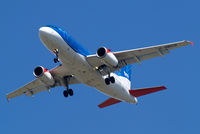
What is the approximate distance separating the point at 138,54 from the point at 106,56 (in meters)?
3.37

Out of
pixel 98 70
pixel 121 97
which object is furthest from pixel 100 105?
pixel 98 70

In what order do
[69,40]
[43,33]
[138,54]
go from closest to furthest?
[43,33]
[69,40]
[138,54]

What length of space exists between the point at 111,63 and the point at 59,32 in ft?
18.4

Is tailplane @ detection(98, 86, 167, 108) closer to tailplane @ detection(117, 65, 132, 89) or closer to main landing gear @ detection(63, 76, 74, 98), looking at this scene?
tailplane @ detection(117, 65, 132, 89)

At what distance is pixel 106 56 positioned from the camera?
3566 cm

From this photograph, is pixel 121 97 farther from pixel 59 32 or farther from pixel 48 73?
pixel 59 32

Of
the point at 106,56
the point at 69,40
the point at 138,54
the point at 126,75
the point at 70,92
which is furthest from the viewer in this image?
the point at 126,75

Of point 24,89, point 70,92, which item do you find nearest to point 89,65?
point 70,92

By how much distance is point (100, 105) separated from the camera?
143 feet

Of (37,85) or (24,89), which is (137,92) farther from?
(24,89)

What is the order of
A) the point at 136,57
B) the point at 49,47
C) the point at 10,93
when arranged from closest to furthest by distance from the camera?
the point at 49,47, the point at 136,57, the point at 10,93

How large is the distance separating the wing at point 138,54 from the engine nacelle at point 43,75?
4.93 m

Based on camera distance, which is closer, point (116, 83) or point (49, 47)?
point (49, 47)

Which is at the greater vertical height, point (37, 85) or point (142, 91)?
point (37, 85)
